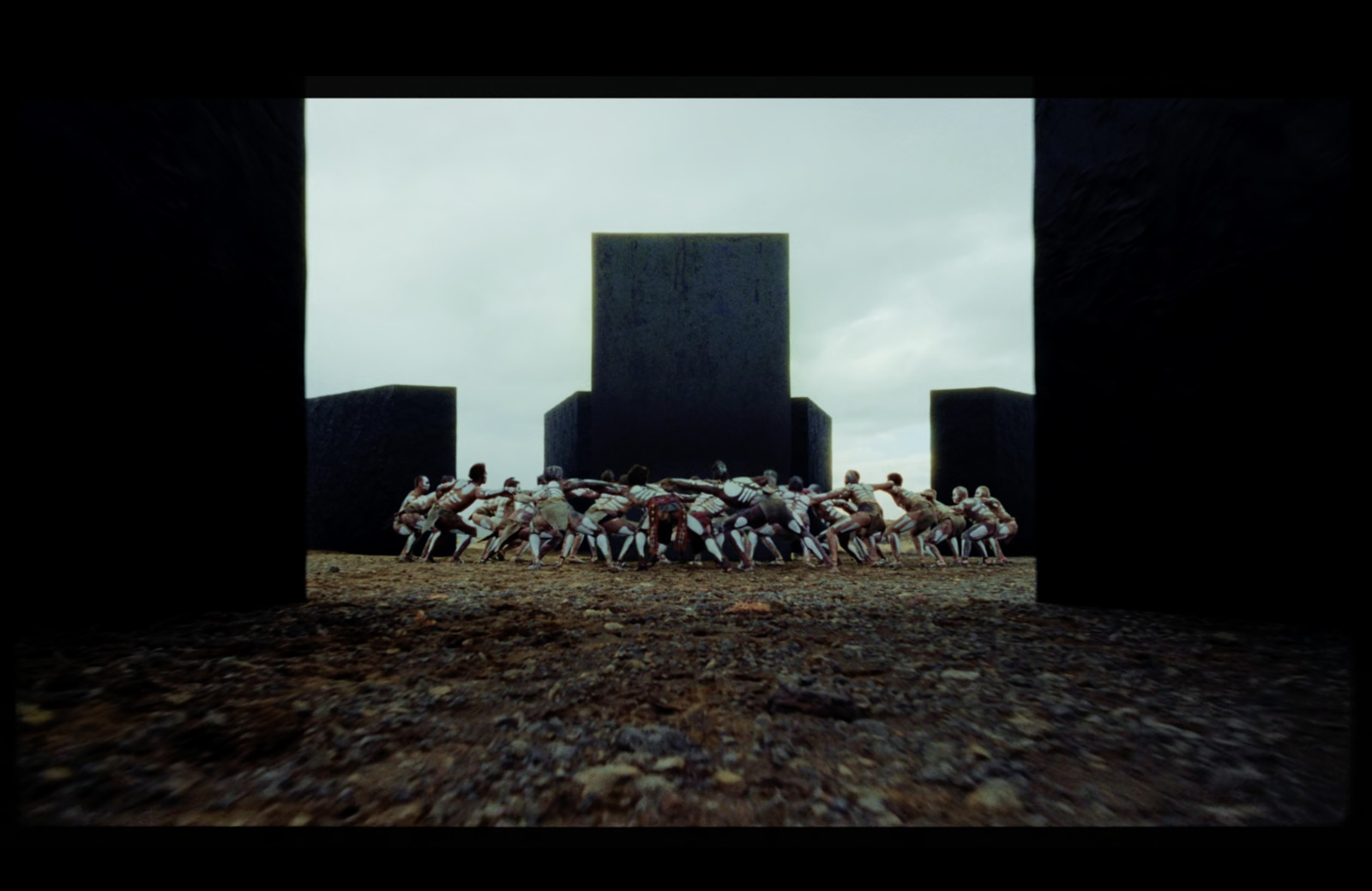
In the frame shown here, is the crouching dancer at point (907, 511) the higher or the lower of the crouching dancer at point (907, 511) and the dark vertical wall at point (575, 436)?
the lower

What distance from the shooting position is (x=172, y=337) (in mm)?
3152

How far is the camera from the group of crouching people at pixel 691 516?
861cm

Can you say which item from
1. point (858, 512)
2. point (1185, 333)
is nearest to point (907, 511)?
point (858, 512)

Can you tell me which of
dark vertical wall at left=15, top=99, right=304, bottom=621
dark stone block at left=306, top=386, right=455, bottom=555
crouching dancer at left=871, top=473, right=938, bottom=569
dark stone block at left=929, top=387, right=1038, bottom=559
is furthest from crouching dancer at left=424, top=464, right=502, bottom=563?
dark stone block at left=929, top=387, right=1038, bottom=559

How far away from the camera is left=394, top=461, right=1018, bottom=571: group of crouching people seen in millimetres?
8609

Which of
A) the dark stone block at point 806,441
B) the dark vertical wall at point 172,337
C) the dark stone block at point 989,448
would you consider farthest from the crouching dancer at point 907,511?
the dark vertical wall at point 172,337

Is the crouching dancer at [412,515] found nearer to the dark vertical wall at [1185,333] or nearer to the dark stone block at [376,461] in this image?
the dark stone block at [376,461]

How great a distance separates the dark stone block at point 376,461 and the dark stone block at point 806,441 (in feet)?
25.2

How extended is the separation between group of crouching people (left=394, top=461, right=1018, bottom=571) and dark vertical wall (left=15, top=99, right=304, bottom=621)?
4.89 meters

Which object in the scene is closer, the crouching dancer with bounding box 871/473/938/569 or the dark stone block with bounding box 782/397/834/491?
the crouching dancer with bounding box 871/473/938/569

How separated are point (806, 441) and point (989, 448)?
14.7 ft

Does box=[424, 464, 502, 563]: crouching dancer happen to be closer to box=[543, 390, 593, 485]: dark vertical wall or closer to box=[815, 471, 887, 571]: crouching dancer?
box=[543, 390, 593, 485]: dark vertical wall

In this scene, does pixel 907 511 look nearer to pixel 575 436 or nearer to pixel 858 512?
pixel 858 512

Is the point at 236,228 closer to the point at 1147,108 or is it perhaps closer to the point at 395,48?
the point at 395,48
